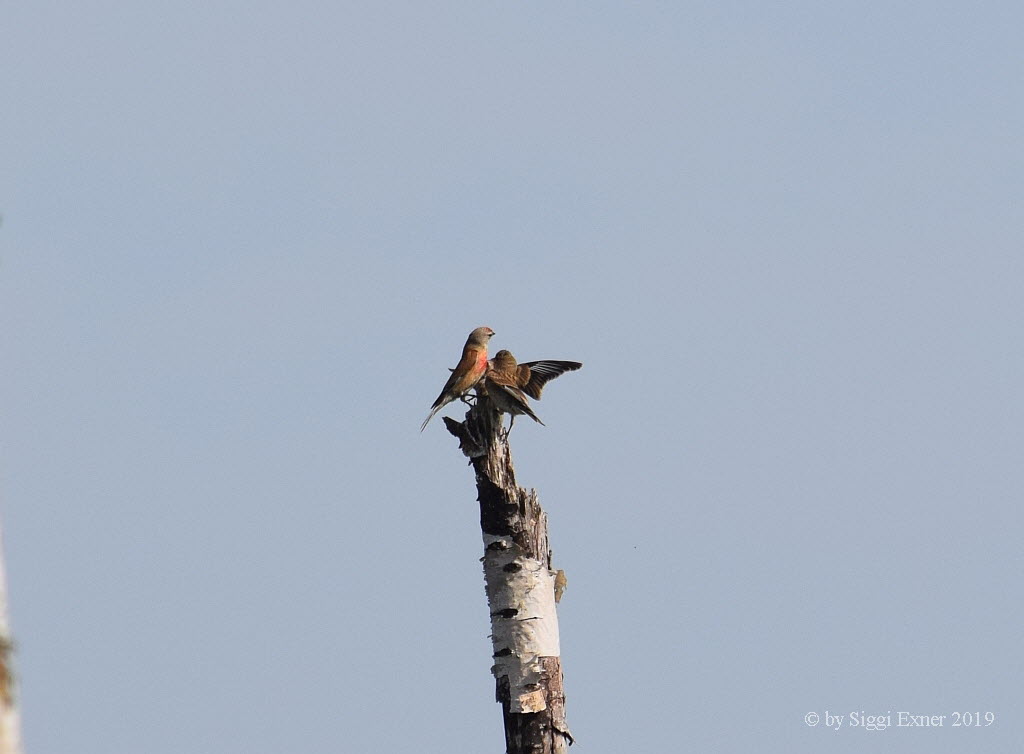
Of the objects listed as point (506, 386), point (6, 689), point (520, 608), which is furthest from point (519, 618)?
point (6, 689)

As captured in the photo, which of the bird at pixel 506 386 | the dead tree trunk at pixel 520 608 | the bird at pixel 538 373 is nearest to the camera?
the dead tree trunk at pixel 520 608

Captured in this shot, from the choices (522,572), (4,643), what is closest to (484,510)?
(522,572)

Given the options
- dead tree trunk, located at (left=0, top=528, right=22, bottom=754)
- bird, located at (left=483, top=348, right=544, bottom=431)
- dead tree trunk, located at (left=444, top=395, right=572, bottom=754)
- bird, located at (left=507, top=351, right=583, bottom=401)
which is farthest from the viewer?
bird, located at (left=507, top=351, right=583, bottom=401)

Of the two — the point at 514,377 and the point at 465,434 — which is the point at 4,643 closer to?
the point at 465,434

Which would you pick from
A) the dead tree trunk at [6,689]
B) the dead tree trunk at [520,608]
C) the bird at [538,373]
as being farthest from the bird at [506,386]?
the dead tree trunk at [6,689]

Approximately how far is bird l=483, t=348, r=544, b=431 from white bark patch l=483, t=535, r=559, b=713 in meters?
1.17

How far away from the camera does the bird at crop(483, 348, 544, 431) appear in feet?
46.5

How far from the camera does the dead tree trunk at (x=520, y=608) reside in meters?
12.6

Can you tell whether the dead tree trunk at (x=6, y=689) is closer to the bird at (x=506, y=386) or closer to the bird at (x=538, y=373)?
the bird at (x=506, y=386)

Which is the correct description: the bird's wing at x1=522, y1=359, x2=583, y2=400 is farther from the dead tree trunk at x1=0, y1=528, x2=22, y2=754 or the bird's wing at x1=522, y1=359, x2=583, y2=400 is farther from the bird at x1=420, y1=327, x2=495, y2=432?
the dead tree trunk at x1=0, y1=528, x2=22, y2=754

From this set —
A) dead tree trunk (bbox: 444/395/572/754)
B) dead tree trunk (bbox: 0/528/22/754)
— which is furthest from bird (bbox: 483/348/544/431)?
dead tree trunk (bbox: 0/528/22/754)

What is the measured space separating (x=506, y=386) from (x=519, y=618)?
2.41m

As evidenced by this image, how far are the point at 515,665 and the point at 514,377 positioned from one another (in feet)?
9.88

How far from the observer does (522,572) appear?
42.1ft
